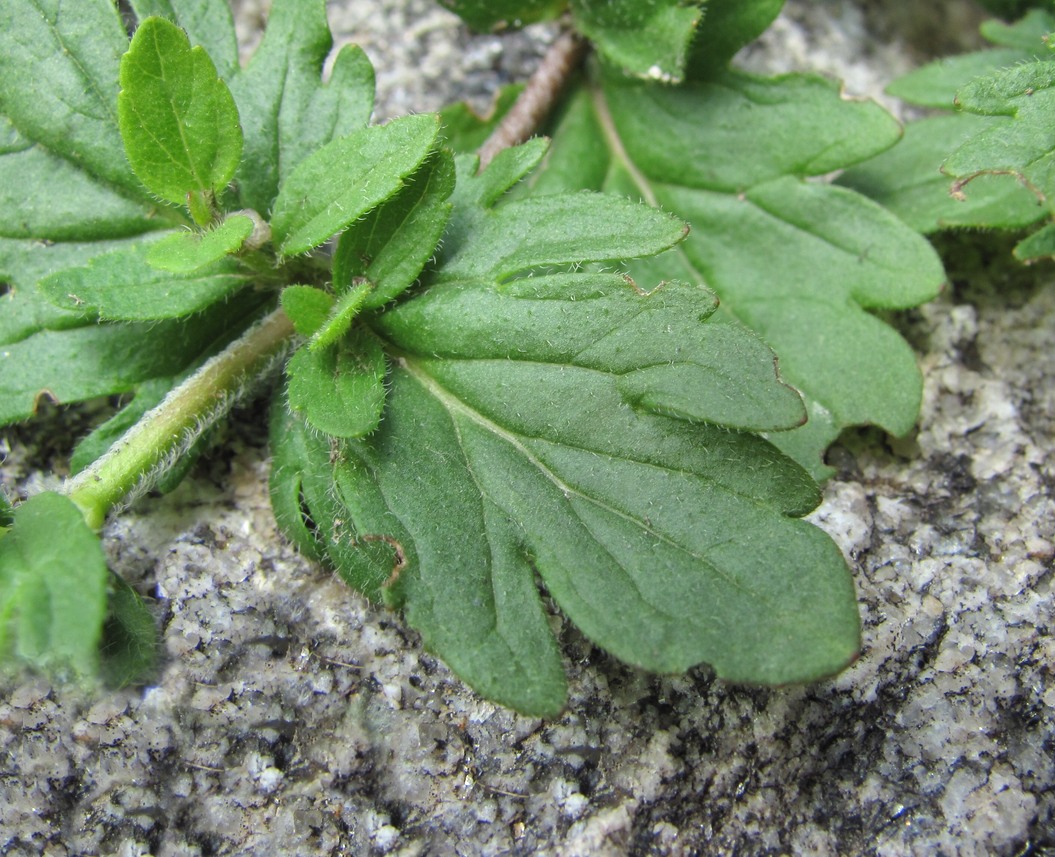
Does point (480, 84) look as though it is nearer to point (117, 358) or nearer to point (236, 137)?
point (236, 137)

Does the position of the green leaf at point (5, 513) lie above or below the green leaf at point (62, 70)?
below

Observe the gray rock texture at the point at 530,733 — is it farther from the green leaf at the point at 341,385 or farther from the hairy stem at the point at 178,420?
the green leaf at the point at 341,385

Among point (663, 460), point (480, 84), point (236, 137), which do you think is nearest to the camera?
point (663, 460)

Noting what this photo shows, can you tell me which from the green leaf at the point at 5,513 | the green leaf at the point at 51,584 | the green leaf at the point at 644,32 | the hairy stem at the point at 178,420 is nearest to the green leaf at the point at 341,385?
the hairy stem at the point at 178,420

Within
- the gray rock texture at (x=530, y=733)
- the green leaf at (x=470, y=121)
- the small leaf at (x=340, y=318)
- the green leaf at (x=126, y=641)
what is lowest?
the gray rock texture at (x=530, y=733)

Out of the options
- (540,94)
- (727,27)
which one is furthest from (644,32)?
(540,94)

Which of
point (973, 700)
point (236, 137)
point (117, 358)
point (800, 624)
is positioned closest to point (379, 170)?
point (236, 137)

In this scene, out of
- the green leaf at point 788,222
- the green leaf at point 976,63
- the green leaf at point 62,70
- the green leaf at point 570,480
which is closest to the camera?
the green leaf at point 570,480
